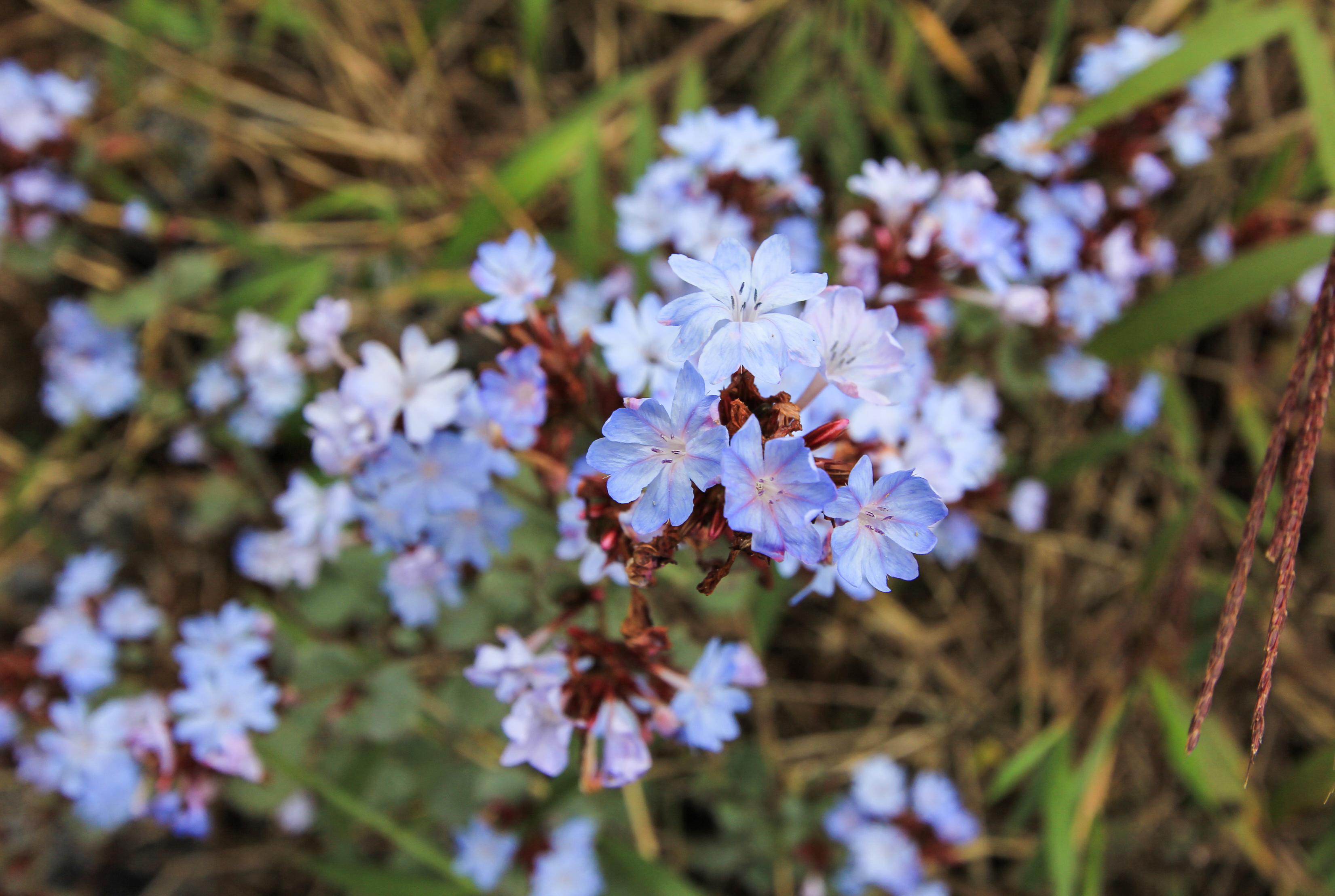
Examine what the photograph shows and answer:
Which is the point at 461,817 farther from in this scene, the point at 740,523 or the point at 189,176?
the point at 189,176

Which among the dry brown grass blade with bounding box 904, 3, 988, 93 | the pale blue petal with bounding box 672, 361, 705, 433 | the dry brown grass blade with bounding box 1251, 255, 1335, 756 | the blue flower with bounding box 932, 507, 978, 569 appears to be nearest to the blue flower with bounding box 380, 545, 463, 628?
the pale blue petal with bounding box 672, 361, 705, 433

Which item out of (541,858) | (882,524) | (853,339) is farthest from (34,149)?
(882,524)

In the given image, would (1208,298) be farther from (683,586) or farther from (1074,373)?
(683,586)

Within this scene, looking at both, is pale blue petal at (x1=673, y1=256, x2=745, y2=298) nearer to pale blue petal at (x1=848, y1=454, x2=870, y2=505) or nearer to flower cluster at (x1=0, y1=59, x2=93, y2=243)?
pale blue petal at (x1=848, y1=454, x2=870, y2=505)

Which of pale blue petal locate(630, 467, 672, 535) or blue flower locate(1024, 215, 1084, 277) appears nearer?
pale blue petal locate(630, 467, 672, 535)

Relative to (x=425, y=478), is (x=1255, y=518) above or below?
below

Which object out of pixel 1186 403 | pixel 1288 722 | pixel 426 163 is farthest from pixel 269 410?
pixel 1288 722
